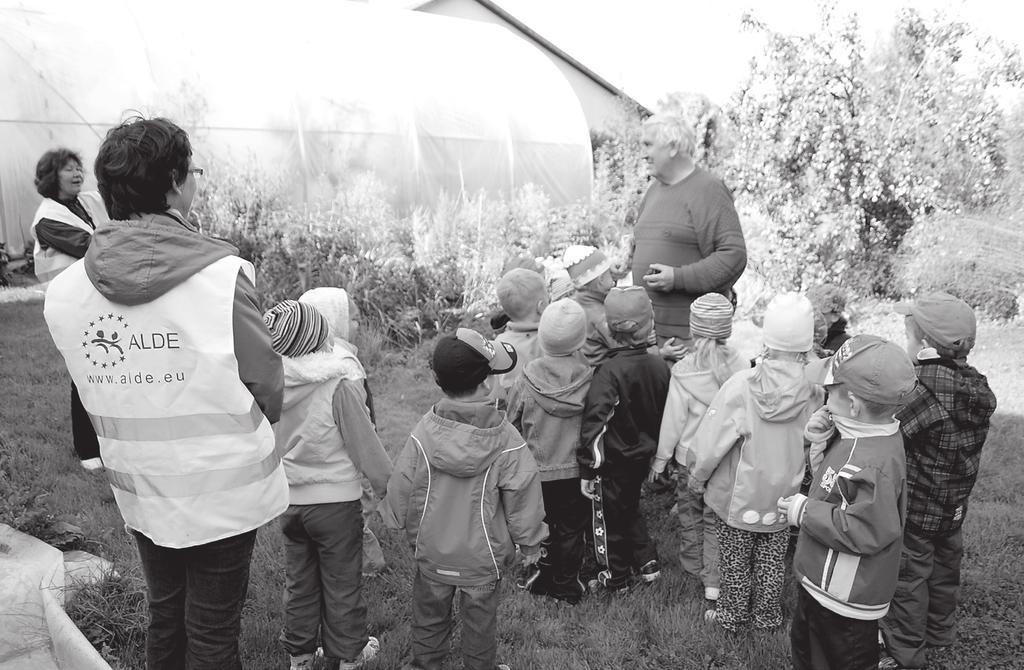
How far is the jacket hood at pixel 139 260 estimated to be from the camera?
7.11 feet

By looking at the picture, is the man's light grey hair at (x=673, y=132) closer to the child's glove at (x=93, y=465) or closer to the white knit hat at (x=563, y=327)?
Result: the white knit hat at (x=563, y=327)

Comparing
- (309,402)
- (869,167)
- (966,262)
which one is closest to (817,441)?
(309,402)

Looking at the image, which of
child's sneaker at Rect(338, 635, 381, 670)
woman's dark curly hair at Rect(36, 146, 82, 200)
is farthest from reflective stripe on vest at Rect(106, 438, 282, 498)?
woman's dark curly hair at Rect(36, 146, 82, 200)

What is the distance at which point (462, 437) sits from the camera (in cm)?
293

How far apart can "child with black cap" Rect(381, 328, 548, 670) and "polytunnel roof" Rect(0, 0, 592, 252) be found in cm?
721

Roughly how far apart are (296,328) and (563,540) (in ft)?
5.48

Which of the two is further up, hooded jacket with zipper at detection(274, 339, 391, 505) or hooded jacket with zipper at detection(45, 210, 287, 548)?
hooded jacket with zipper at detection(45, 210, 287, 548)

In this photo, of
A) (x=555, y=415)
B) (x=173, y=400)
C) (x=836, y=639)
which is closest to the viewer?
(x=173, y=400)

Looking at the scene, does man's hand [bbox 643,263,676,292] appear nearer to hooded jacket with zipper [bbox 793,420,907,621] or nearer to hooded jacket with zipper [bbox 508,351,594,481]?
hooded jacket with zipper [bbox 508,351,594,481]

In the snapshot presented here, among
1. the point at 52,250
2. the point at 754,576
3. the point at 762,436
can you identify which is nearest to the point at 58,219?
the point at 52,250

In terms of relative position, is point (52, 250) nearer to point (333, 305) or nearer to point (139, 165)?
point (333, 305)

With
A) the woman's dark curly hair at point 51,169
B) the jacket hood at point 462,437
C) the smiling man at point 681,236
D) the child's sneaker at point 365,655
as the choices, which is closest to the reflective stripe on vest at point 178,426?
the jacket hood at point 462,437

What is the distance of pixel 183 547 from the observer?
2373 millimetres

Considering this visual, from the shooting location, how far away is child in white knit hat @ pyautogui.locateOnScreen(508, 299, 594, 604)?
3639 mm
